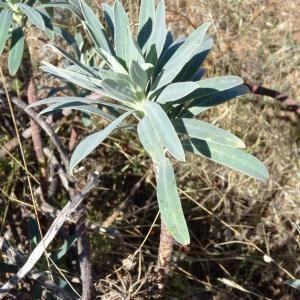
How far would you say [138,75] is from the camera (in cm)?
104

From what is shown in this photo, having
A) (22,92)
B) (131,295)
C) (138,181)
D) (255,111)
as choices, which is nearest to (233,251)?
(138,181)

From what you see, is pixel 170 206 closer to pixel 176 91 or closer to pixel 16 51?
pixel 176 91

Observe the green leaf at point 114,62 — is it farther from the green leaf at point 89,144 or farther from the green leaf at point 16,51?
the green leaf at point 16,51

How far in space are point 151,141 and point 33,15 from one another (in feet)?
1.67

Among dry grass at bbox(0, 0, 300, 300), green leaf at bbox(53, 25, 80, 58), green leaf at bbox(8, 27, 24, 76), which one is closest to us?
green leaf at bbox(8, 27, 24, 76)

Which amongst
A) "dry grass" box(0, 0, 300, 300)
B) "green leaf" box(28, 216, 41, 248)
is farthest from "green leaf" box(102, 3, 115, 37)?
"dry grass" box(0, 0, 300, 300)

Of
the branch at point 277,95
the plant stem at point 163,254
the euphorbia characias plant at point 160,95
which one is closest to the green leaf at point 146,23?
the euphorbia characias plant at point 160,95

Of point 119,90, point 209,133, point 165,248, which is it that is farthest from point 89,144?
point 165,248

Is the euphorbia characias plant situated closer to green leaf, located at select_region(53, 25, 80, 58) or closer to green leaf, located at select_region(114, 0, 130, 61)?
green leaf, located at select_region(114, 0, 130, 61)

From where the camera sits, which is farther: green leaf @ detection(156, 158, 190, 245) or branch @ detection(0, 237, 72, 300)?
branch @ detection(0, 237, 72, 300)

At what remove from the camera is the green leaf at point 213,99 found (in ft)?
3.89

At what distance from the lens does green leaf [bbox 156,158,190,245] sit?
1.02 m

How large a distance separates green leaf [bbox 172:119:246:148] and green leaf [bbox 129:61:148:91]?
0.11 m

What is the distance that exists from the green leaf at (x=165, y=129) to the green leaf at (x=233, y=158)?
124 millimetres
